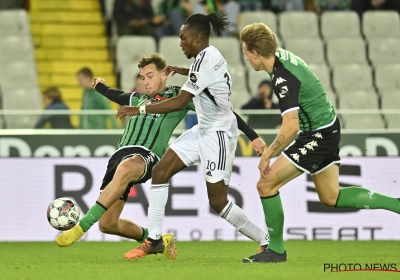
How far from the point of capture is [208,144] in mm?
8273

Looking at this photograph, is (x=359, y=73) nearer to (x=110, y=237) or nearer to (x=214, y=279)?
(x=110, y=237)

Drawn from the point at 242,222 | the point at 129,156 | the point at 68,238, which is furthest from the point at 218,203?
the point at 68,238

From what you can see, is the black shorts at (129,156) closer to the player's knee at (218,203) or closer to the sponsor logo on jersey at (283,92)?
the player's knee at (218,203)

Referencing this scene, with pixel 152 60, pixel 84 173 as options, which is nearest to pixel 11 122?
pixel 84 173

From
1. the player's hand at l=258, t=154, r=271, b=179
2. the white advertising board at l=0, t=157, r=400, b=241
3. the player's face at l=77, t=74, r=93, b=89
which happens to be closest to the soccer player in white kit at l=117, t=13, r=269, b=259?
the player's hand at l=258, t=154, r=271, b=179

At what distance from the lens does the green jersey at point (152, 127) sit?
881cm

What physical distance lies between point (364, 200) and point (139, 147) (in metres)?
2.10

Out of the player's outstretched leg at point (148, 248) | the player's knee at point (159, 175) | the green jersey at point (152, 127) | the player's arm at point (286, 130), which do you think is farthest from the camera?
the green jersey at point (152, 127)

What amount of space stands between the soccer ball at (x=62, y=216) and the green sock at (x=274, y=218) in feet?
5.81

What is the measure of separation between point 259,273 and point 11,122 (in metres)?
5.47

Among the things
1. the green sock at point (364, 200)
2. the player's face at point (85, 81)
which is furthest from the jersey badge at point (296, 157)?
the player's face at point (85, 81)

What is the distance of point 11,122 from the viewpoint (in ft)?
38.2

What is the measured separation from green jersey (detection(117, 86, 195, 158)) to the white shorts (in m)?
0.40

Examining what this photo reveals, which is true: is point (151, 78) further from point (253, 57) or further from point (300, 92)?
point (300, 92)
